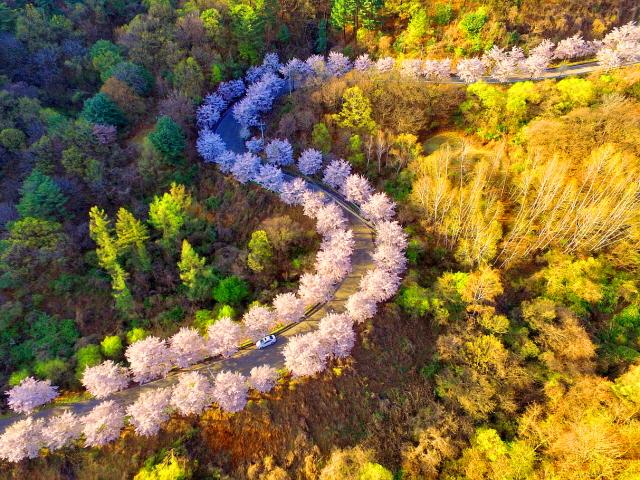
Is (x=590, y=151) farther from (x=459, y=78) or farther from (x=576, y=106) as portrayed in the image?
(x=459, y=78)

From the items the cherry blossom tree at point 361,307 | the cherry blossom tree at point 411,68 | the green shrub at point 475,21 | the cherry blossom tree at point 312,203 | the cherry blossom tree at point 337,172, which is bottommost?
the cherry blossom tree at point 361,307

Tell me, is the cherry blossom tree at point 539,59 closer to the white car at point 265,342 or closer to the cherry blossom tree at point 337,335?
the cherry blossom tree at point 337,335

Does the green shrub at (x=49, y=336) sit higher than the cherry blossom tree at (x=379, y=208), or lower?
lower

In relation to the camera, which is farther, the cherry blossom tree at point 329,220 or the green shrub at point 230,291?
the cherry blossom tree at point 329,220

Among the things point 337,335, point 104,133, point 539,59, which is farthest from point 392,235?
point 104,133

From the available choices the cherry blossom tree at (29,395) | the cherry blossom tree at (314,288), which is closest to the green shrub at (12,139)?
the cherry blossom tree at (29,395)

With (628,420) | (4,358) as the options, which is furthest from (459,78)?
(4,358)

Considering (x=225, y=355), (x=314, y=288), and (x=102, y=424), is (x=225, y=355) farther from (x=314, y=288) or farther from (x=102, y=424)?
A: (x=102, y=424)
